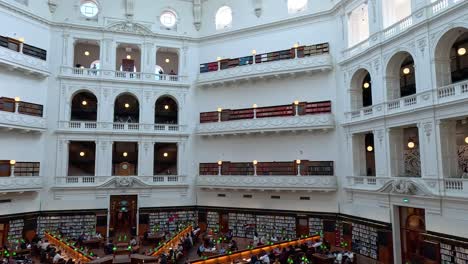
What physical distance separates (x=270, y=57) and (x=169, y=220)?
1163 cm

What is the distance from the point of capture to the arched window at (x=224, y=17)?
23.1 meters

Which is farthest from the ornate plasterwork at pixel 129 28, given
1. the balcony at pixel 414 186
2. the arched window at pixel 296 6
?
the balcony at pixel 414 186

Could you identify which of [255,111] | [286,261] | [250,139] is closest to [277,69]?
[255,111]

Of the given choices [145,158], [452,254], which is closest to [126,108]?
[145,158]

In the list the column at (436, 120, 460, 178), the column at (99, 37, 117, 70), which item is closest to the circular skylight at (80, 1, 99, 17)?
the column at (99, 37, 117, 70)

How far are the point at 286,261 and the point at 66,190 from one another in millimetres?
12955

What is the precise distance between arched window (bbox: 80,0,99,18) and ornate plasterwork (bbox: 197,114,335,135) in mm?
9602

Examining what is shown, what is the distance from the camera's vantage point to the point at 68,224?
19.8 m

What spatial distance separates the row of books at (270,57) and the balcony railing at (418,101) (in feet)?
15.2

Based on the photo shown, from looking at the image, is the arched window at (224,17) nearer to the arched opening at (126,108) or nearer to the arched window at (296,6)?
the arched window at (296,6)

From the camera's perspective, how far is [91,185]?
20.2 metres

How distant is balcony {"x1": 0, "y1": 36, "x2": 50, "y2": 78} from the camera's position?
1769 cm

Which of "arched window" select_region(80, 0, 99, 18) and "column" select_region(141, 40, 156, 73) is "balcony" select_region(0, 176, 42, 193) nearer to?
"column" select_region(141, 40, 156, 73)

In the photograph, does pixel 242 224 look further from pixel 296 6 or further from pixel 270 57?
pixel 296 6
